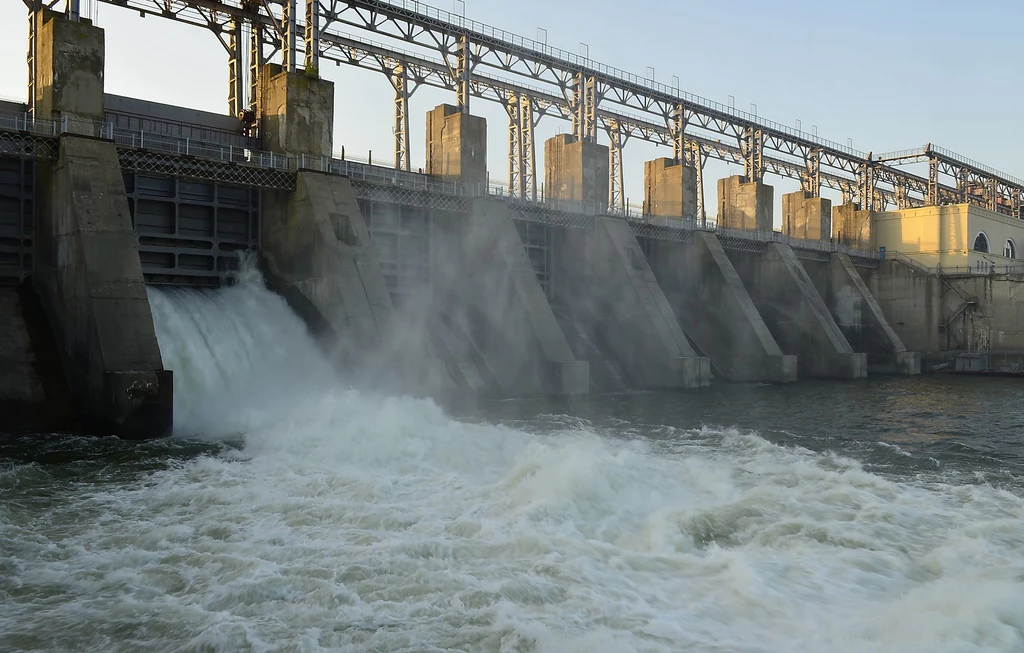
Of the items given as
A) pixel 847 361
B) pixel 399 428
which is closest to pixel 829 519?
pixel 399 428

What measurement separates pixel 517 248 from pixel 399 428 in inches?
491

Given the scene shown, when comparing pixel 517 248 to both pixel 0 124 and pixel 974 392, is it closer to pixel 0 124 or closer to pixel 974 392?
pixel 0 124

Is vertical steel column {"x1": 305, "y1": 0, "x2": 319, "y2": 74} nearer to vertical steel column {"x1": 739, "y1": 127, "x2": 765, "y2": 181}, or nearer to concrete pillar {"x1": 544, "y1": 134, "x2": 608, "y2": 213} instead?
concrete pillar {"x1": 544, "y1": 134, "x2": 608, "y2": 213}

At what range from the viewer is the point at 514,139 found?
126 ft

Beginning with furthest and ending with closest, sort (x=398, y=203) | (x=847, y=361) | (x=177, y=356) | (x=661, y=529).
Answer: (x=847, y=361) < (x=398, y=203) < (x=177, y=356) < (x=661, y=529)

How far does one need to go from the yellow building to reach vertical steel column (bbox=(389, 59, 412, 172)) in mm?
31559

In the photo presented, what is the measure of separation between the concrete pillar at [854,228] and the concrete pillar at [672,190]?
16.0m

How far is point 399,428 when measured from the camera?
13.9 metres

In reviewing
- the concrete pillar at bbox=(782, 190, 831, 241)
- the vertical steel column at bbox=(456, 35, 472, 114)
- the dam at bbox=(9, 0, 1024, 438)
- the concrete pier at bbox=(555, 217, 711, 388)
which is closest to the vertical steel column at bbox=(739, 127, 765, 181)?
the dam at bbox=(9, 0, 1024, 438)

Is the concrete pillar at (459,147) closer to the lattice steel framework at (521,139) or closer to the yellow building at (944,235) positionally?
the lattice steel framework at (521,139)

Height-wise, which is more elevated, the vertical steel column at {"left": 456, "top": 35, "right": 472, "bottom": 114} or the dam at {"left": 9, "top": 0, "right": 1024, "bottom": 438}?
the vertical steel column at {"left": 456, "top": 35, "right": 472, "bottom": 114}

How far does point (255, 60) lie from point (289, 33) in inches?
117

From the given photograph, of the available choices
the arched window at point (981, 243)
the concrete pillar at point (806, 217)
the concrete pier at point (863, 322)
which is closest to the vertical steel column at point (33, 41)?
the concrete pier at point (863, 322)

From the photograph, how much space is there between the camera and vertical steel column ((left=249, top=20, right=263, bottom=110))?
87.2ft
